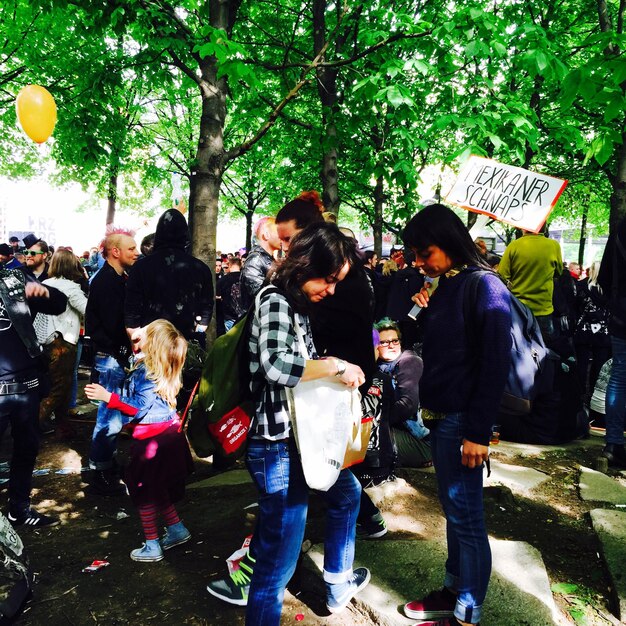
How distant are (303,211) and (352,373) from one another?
1324mm

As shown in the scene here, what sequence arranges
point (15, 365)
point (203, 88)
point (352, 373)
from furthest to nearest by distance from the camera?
point (203, 88) < point (15, 365) < point (352, 373)

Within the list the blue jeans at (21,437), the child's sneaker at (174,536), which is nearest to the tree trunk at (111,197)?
the blue jeans at (21,437)

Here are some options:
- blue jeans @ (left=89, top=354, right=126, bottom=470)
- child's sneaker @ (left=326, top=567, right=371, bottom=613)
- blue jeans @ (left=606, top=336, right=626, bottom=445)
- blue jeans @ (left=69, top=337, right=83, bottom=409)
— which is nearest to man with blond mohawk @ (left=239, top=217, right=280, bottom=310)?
blue jeans @ (left=89, top=354, right=126, bottom=470)

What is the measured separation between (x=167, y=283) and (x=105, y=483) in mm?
1753

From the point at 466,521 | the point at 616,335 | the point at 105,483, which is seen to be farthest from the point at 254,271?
the point at 616,335

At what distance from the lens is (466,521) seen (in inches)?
92.2

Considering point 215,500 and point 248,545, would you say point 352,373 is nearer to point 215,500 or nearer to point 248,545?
point 248,545

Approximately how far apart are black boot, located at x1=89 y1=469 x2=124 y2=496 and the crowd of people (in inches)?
0.4

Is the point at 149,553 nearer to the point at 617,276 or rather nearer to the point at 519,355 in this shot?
the point at 519,355

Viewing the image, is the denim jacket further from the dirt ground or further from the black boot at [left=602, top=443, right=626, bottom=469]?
the black boot at [left=602, top=443, right=626, bottom=469]

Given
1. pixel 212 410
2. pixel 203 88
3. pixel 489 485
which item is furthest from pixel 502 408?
pixel 203 88

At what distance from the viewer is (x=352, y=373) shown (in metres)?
2.28

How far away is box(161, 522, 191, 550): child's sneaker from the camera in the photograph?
139 inches

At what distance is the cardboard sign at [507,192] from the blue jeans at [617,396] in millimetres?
1251
